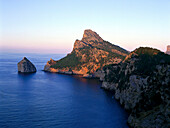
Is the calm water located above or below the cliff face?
below

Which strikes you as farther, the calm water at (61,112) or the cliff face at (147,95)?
the calm water at (61,112)

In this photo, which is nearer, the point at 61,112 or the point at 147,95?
the point at 147,95

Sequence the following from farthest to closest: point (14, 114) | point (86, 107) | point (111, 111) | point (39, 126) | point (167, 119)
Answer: point (86, 107) < point (111, 111) < point (14, 114) < point (39, 126) < point (167, 119)

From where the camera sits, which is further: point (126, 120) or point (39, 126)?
point (126, 120)

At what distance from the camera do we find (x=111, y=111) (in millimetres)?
86000

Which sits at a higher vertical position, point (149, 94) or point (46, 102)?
point (149, 94)

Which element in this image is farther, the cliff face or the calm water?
the calm water

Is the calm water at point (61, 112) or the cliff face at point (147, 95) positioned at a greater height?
the cliff face at point (147, 95)

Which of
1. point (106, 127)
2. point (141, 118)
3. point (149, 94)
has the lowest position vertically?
point (106, 127)

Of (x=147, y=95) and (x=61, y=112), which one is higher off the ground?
(x=147, y=95)

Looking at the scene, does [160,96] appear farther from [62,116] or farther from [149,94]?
[62,116]

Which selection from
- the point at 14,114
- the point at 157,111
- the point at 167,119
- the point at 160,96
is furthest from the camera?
the point at 14,114

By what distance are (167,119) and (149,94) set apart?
72.4 feet

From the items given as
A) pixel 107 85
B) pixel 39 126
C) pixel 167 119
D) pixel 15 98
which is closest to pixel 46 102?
pixel 15 98
